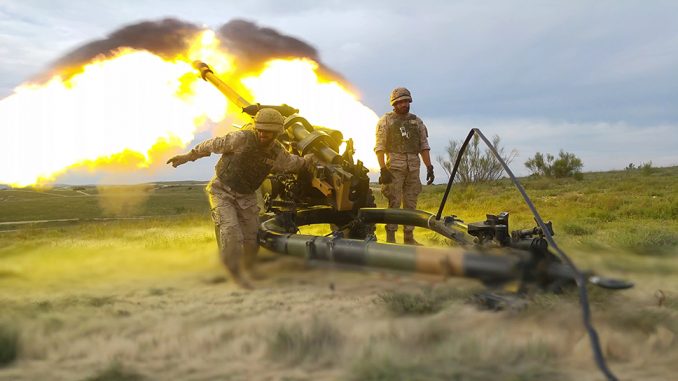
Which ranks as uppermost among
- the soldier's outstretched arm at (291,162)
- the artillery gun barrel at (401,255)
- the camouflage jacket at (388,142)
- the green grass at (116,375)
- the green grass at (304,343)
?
the camouflage jacket at (388,142)

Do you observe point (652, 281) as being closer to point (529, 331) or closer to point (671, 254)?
point (671, 254)

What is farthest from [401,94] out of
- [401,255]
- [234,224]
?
[401,255]

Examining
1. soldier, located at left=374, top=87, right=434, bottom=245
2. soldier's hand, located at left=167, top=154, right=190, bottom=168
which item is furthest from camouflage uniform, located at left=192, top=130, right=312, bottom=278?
soldier, located at left=374, top=87, right=434, bottom=245

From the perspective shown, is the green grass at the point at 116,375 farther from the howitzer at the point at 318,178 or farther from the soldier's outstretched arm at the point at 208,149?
the howitzer at the point at 318,178

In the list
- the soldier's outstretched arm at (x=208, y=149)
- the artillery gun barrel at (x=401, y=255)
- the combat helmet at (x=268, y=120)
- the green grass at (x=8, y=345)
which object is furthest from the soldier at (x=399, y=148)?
the green grass at (x=8, y=345)

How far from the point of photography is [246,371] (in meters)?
3.64

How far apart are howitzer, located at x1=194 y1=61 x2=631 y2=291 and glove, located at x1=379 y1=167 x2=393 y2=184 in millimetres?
420

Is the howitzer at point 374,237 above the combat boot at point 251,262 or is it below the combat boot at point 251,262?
above

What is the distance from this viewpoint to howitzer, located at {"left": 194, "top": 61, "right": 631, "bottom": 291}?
4.93 metres

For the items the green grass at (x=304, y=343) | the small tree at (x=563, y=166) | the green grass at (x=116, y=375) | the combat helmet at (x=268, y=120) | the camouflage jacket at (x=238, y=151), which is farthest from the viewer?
the small tree at (x=563, y=166)

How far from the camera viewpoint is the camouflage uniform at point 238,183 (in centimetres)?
729

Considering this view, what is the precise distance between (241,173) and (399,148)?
9.17 feet

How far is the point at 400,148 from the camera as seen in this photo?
29.7 feet

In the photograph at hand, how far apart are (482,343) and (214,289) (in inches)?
131
